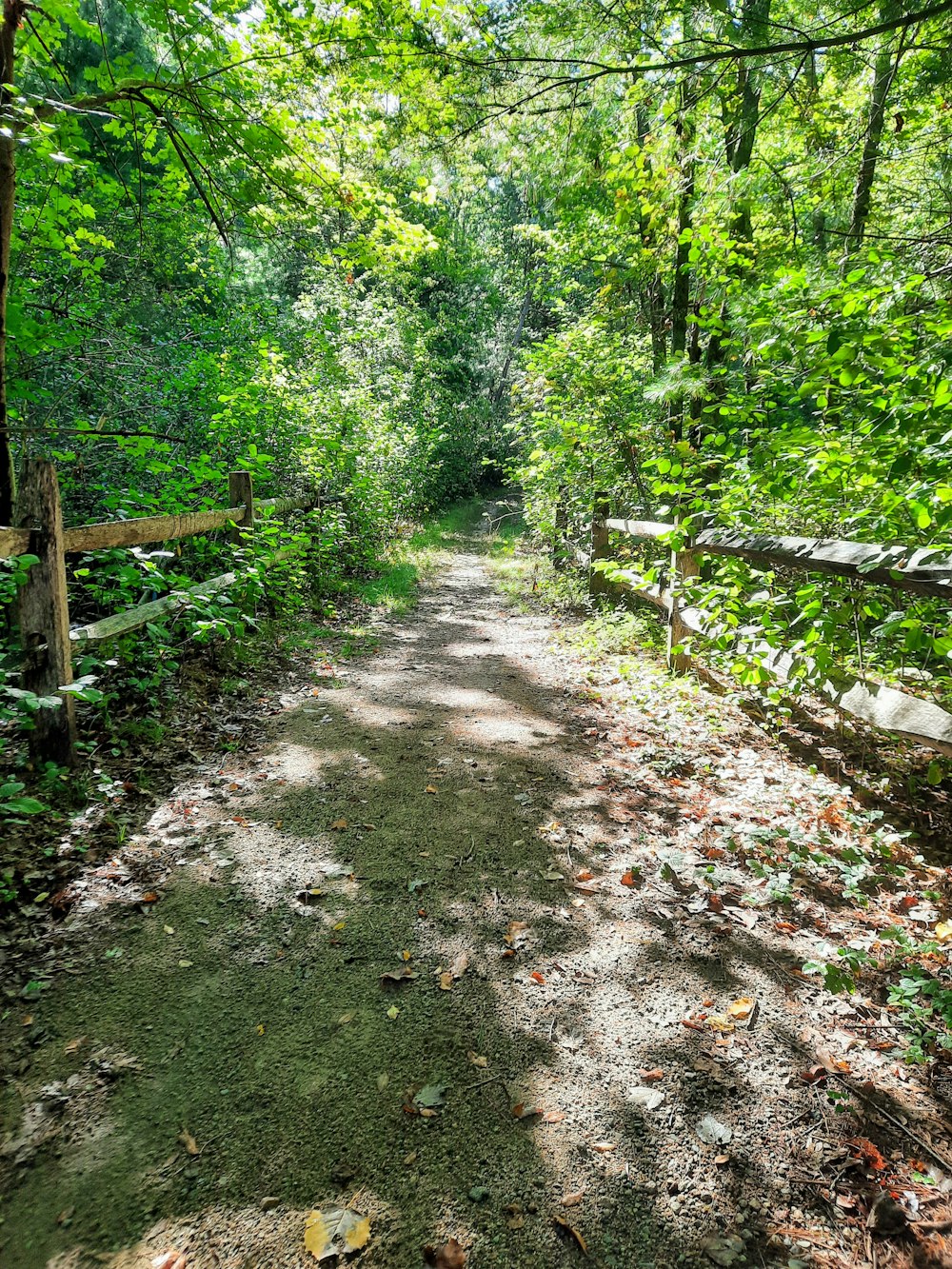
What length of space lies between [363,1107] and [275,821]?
1898 mm

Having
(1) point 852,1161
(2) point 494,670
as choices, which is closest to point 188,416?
(2) point 494,670

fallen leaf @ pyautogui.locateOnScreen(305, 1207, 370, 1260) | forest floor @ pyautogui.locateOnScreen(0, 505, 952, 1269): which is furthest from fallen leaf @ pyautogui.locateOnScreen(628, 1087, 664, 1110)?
fallen leaf @ pyautogui.locateOnScreen(305, 1207, 370, 1260)

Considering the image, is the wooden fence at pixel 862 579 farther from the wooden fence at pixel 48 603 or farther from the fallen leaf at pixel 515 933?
the wooden fence at pixel 48 603

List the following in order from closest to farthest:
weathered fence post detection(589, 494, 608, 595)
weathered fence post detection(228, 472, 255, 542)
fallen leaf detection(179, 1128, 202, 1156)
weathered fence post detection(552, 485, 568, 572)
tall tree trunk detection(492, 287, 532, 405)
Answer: fallen leaf detection(179, 1128, 202, 1156) < weathered fence post detection(228, 472, 255, 542) < weathered fence post detection(589, 494, 608, 595) < weathered fence post detection(552, 485, 568, 572) < tall tree trunk detection(492, 287, 532, 405)

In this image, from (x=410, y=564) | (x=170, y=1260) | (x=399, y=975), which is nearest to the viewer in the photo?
(x=170, y=1260)

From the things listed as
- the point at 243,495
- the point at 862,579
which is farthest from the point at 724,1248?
the point at 243,495

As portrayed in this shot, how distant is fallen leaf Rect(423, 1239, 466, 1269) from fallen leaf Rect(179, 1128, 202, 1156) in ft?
2.49

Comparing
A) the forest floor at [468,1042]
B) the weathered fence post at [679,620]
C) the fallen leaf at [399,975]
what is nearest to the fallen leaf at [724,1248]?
the forest floor at [468,1042]

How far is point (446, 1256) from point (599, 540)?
27.0ft

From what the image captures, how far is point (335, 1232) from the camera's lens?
→ 1732mm

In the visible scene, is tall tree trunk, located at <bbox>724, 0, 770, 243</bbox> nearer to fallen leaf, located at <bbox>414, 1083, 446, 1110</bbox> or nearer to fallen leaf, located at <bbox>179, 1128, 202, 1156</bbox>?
fallen leaf, located at <bbox>414, 1083, 446, 1110</bbox>

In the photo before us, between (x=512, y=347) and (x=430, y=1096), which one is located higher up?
(x=512, y=347)

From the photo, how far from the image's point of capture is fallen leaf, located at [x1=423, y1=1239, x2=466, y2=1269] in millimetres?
1675

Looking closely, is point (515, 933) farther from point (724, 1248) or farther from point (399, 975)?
point (724, 1248)
